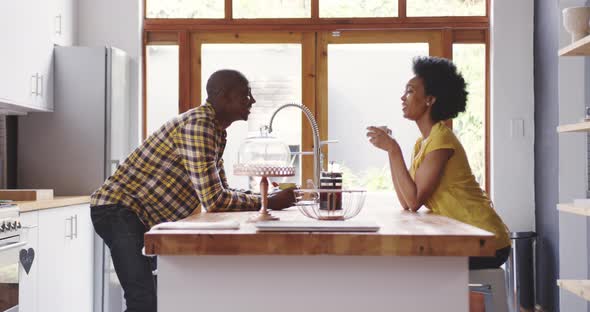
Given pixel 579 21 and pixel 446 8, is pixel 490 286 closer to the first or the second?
pixel 579 21

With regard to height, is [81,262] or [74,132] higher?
[74,132]

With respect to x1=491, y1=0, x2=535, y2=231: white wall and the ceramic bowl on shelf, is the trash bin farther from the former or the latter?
the ceramic bowl on shelf

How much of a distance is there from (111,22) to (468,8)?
2442 mm

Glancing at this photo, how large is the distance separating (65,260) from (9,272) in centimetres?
86

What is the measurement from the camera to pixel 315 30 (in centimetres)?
488

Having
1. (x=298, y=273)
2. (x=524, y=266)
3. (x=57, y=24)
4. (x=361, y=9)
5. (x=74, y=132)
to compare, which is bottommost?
(x=524, y=266)

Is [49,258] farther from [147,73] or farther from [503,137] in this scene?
[503,137]

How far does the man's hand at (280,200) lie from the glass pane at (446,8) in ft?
9.34

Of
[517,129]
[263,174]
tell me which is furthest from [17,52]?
[517,129]

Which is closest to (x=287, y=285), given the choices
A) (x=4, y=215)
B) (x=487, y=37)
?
(x=4, y=215)

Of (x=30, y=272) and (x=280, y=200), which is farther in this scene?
(x=30, y=272)

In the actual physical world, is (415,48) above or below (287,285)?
above

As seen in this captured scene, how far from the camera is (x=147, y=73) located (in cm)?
495

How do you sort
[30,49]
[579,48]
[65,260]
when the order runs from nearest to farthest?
[579,48], [65,260], [30,49]
